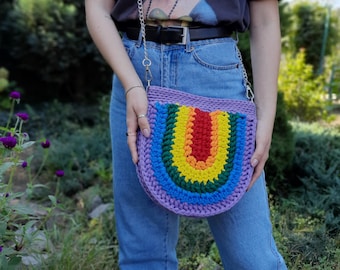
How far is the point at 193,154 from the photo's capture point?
1.36 meters

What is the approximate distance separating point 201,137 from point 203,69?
0.18 meters

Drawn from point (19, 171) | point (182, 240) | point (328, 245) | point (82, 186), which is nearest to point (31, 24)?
point (19, 171)

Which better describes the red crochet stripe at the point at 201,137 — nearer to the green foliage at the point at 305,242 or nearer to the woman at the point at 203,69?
the woman at the point at 203,69

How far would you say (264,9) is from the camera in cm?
146

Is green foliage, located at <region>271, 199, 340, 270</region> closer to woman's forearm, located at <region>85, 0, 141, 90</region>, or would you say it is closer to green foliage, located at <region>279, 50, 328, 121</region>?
woman's forearm, located at <region>85, 0, 141, 90</region>

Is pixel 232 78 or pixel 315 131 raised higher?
pixel 232 78

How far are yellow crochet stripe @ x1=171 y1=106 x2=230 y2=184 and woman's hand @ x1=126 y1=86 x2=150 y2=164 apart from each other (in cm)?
8

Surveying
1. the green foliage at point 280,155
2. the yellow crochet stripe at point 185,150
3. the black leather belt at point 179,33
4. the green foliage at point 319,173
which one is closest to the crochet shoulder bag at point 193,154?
the yellow crochet stripe at point 185,150

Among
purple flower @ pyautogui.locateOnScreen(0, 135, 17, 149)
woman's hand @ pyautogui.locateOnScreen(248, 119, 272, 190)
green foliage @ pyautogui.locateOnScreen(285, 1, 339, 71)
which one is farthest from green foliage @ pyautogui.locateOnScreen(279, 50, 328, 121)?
woman's hand @ pyautogui.locateOnScreen(248, 119, 272, 190)

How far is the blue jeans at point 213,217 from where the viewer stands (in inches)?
55.0

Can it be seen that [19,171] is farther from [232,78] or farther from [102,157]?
[232,78]

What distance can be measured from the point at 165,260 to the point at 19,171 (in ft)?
8.48

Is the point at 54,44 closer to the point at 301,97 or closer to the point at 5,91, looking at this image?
the point at 5,91

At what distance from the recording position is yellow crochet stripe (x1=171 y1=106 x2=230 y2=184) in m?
1.35
